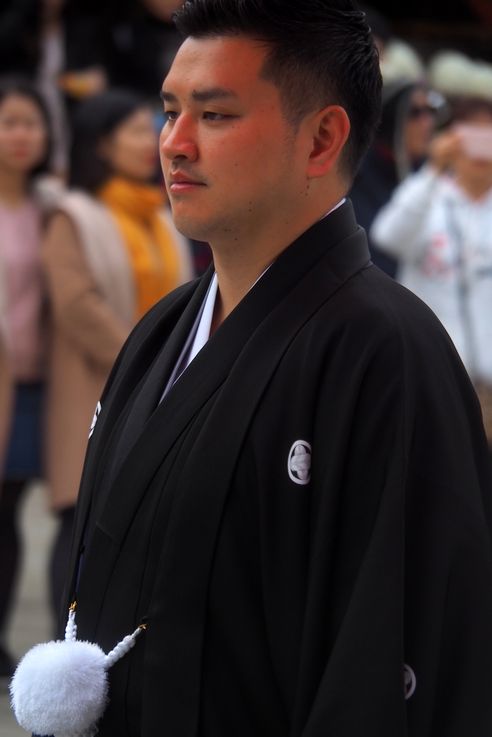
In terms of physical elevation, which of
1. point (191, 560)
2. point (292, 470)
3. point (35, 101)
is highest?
point (35, 101)

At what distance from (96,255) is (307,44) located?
2794mm

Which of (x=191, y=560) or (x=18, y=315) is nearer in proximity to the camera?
(x=191, y=560)

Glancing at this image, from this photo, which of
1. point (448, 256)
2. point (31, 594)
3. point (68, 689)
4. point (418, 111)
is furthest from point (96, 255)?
point (68, 689)

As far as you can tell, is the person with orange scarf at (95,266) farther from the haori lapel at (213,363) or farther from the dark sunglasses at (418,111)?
the haori lapel at (213,363)

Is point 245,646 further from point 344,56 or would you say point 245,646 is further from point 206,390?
point 344,56

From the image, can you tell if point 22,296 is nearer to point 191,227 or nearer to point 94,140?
point 94,140

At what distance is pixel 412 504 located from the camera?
175cm

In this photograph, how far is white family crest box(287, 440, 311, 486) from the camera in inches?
69.1

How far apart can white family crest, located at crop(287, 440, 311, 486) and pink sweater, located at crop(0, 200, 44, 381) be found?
9.84ft

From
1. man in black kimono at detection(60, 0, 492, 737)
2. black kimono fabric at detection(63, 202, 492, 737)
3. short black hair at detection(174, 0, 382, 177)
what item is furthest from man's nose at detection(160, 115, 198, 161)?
black kimono fabric at detection(63, 202, 492, 737)

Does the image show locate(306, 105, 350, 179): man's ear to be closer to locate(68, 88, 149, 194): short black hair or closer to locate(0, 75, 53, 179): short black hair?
locate(68, 88, 149, 194): short black hair

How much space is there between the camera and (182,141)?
1875 millimetres

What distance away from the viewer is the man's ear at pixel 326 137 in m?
1.89

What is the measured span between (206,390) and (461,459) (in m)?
0.34
